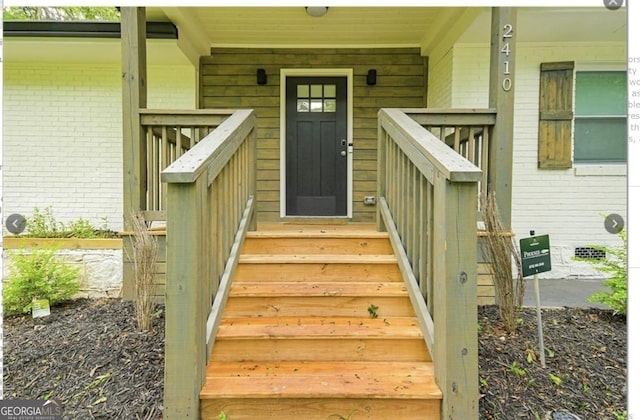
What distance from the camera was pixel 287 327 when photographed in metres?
2.08

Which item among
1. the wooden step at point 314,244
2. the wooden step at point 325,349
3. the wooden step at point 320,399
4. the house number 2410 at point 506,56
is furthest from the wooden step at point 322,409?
the house number 2410 at point 506,56

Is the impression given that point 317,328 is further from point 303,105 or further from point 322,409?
point 303,105

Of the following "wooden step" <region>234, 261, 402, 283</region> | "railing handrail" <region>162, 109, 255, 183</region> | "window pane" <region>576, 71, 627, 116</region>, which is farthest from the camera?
"window pane" <region>576, 71, 627, 116</region>

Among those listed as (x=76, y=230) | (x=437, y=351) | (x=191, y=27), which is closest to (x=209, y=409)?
(x=437, y=351)

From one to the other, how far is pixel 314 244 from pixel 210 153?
1185 mm

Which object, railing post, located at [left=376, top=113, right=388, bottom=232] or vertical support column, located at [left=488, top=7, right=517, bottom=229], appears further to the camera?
railing post, located at [left=376, top=113, right=388, bottom=232]

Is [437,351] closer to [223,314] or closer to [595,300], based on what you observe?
[223,314]

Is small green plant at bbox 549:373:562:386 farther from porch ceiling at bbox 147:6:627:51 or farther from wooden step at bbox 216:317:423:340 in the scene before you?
porch ceiling at bbox 147:6:627:51

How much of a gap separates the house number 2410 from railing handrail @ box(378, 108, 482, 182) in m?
0.84

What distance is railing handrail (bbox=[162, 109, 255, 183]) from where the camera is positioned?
5.17 feet

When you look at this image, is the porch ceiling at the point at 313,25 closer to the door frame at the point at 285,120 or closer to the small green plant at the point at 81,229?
the door frame at the point at 285,120

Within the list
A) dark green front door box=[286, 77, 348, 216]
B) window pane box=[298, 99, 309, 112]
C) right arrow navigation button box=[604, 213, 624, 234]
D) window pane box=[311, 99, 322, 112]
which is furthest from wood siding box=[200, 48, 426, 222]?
right arrow navigation button box=[604, 213, 624, 234]

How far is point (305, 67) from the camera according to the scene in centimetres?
486

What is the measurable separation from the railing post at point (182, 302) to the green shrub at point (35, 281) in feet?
6.19
